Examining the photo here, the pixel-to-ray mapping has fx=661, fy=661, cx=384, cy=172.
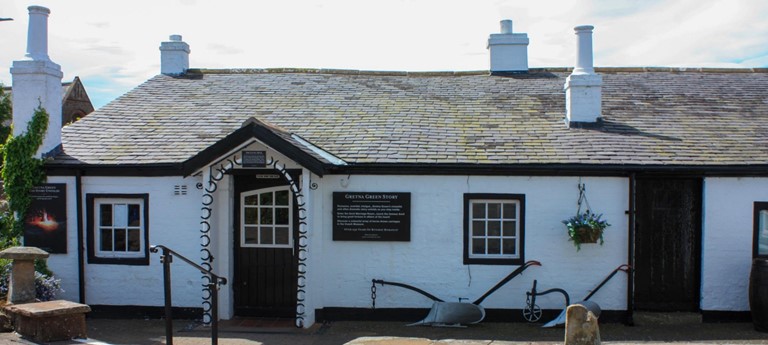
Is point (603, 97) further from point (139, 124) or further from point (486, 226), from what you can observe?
point (139, 124)

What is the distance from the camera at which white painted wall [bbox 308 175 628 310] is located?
9.91 meters

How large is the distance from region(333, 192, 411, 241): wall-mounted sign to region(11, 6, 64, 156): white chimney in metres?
4.71

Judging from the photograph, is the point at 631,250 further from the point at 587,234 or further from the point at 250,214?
the point at 250,214

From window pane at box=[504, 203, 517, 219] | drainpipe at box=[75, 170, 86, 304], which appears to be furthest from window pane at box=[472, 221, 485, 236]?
drainpipe at box=[75, 170, 86, 304]

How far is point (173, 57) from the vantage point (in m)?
14.7

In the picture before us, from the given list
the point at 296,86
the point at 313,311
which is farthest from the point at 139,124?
the point at 313,311

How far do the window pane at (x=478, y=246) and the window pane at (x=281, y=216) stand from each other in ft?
9.50

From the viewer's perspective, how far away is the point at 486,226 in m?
10.1

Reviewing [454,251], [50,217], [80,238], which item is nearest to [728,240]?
[454,251]

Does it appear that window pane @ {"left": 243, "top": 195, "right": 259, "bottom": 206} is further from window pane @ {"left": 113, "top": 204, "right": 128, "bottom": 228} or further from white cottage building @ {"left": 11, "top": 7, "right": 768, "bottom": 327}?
window pane @ {"left": 113, "top": 204, "right": 128, "bottom": 228}

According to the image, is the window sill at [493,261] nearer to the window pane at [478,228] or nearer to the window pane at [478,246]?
the window pane at [478,246]

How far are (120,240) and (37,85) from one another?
2.81 metres

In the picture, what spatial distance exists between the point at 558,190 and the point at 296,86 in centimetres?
616

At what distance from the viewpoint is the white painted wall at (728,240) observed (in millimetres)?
9867
